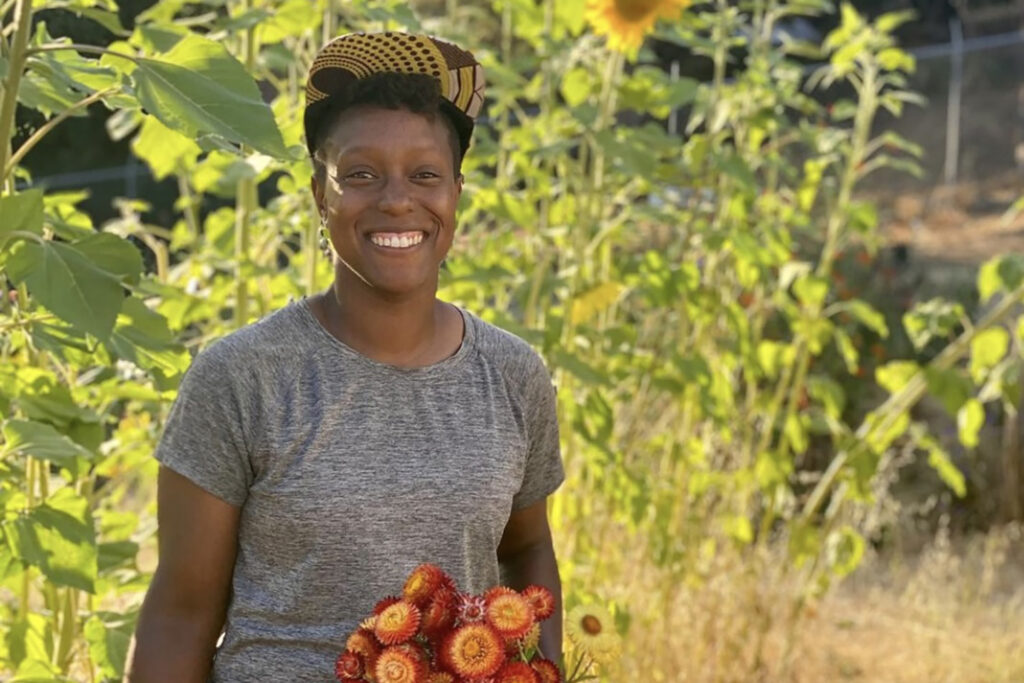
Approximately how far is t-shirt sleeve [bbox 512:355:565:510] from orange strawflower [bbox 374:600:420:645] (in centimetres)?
40

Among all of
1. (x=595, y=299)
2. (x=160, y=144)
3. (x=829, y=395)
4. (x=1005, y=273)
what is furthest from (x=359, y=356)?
(x=829, y=395)

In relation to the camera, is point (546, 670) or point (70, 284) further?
point (70, 284)

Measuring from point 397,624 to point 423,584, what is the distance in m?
Answer: 0.06

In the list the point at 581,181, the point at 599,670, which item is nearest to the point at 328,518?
the point at 599,670

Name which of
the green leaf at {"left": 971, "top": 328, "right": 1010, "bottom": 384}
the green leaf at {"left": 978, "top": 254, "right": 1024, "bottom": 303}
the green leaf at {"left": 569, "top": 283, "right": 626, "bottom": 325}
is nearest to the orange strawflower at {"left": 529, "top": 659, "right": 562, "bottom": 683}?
the green leaf at {"left": 569, "top": 283, "right": 626, "bottom": 325}

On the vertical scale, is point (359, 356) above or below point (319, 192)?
below

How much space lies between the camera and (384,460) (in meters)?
1.74

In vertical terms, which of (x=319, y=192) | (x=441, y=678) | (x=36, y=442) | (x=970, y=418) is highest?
(x=970, y=418)

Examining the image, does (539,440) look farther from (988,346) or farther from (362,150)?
(988,346)

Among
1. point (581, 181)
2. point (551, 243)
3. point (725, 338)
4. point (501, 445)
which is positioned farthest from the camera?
point (725, 338)

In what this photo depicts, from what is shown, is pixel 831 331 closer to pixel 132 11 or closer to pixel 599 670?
pixel 132 11

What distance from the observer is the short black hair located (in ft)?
5.82

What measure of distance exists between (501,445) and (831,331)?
2.31 metres

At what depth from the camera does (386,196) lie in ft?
5.72
